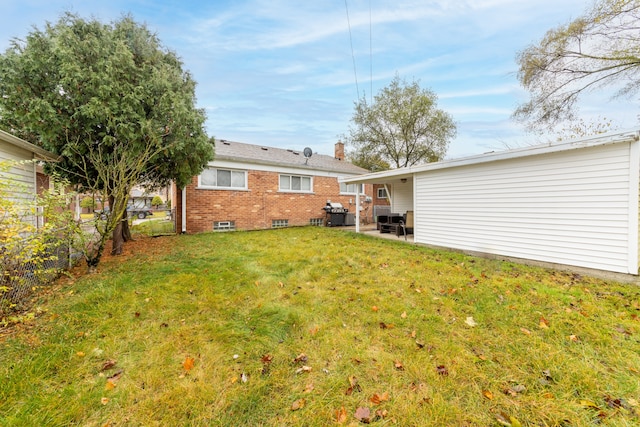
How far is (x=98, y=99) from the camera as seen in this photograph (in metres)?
5.62

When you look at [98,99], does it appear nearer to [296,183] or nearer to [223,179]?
[223,179]

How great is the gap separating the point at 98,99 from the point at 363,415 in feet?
24.9

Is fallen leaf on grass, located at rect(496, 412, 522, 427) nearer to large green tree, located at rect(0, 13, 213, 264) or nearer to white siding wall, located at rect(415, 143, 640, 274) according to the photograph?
white siding wall, located at rect(415, 143, 640, 274)

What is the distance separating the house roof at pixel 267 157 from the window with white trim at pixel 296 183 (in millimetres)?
616

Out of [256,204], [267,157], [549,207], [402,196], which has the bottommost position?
[549,207]

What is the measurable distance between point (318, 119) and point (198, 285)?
72.8 ft

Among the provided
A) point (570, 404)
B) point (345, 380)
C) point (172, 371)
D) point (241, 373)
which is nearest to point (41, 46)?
point (172, 371)

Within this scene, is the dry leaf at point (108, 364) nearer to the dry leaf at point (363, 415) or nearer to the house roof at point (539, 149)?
the dry leaf at point (363, 415)

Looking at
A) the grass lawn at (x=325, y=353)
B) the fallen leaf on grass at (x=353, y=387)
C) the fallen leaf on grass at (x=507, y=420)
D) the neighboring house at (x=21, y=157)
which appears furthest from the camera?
the neighboring house at (x=21, y=157)

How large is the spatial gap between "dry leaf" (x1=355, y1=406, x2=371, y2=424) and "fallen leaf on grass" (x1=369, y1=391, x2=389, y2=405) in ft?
0.31

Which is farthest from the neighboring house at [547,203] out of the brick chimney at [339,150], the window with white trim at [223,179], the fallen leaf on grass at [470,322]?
the brick chimney at [339,150]

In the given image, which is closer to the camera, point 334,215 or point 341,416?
point 341,416

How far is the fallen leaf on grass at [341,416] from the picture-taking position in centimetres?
Answer: 184

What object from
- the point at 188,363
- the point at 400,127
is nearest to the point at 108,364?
the point at 188,363
